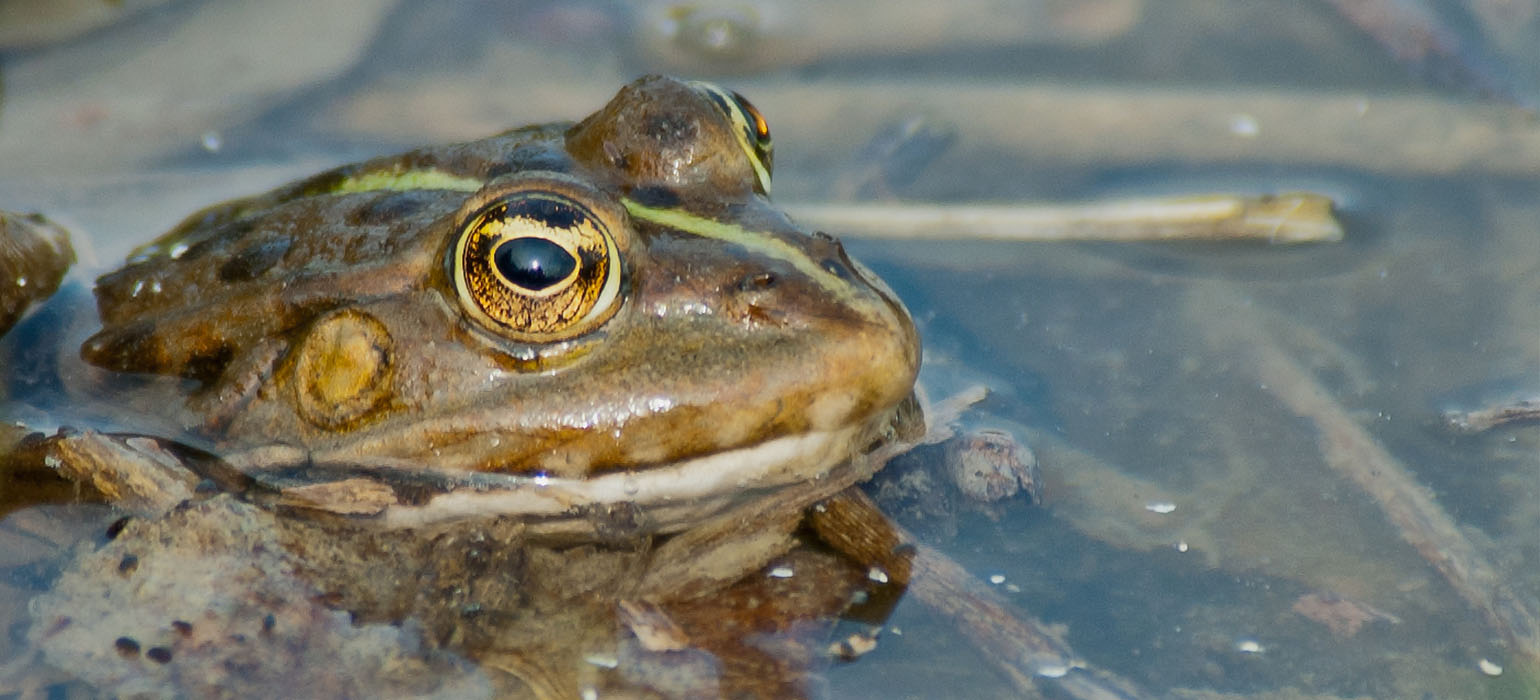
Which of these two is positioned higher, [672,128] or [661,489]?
[672,128]

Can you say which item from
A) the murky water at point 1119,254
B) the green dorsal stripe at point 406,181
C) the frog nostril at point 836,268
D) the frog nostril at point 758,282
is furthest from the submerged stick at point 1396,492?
the green dorsal stripe at point 406,181

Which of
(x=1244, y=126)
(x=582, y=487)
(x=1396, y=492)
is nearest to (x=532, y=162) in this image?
(x=582, y=487)

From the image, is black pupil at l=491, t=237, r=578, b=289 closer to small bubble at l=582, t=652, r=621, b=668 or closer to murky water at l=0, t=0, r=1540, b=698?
small bubble at l=582, t=652, r=621, b=668

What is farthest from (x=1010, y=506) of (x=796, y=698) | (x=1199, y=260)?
(x=1199, y=260)

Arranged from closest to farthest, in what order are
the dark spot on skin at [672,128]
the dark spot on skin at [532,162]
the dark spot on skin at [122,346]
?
the dark spot on skin at [672,128] < the dark spot on skin at [532,162] < the dark spot on skin at [122,346]

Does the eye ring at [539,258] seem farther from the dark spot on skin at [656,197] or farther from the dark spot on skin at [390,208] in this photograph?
the dark spot on skin at [390,208]

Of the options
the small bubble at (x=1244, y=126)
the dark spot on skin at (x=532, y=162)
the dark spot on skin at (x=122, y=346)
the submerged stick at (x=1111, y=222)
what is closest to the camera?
the dark spot on skin at (x=532, y=162)

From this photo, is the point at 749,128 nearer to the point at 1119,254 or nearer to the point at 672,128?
the point at 672,128
